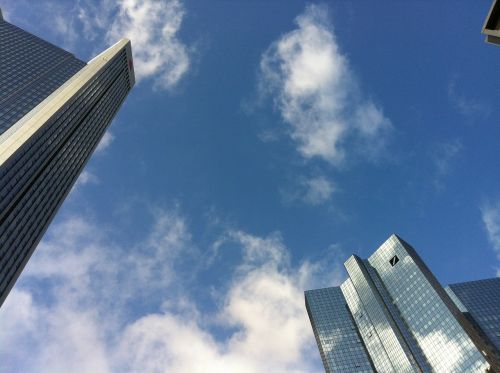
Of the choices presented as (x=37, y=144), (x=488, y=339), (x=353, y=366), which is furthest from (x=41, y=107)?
(x=488, y=339)

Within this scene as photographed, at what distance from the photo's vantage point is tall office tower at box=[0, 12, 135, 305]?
89188 millimetres

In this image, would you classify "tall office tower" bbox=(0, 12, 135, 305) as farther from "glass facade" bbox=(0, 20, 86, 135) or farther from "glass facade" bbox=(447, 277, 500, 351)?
"glass facade" bbox=(447, 277, 500, 351)

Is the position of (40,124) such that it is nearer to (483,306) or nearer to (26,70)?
(26,70)

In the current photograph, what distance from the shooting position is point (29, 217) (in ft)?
319

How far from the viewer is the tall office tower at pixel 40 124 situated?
89188 millimetres

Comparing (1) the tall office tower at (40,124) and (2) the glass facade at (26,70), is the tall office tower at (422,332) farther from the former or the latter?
(2) the glass facade at (26,70)

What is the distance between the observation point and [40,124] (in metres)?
99.5

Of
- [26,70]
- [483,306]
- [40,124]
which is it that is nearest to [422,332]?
[483,306]

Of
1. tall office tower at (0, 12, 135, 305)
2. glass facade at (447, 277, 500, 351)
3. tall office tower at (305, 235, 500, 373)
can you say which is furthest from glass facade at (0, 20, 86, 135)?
glass facade at (447, 277, 500, 351)

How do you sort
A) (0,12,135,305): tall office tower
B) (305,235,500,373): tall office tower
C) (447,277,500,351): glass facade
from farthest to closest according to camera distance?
(447,277,500,351): glass facade < (305,235,500,373): tall office tower < (0,12,135,305): tall office tower

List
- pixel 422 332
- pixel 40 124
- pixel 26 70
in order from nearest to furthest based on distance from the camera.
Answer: pixel 40 124
pixel 26 70
pixel 422 332

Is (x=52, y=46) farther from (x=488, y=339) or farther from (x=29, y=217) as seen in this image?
(x=488, y=339)

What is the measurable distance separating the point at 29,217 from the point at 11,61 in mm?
75291

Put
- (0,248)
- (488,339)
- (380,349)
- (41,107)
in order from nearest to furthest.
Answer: (0,248) → (41,107) → (488,339) → (380,349)
